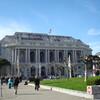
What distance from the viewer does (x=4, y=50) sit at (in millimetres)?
121500

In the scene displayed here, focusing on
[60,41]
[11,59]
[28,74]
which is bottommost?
[28,74]

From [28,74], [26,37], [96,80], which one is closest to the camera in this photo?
[96,80]

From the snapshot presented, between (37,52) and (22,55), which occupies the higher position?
(37,52)

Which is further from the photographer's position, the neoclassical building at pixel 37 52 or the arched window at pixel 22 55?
the arched window at pixel 22 55

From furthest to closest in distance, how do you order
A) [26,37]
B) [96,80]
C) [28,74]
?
[26,37], [28,74], [96,80]

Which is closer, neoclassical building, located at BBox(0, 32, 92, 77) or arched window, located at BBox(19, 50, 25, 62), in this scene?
neoclassical building, located at BBox(0, 32, 92, 77)

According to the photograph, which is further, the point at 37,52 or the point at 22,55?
the point at 22,55

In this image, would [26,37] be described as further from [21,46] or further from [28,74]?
[28,74]

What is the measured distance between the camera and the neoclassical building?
384ft

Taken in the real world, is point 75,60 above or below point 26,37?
below

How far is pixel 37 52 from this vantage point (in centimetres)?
12169

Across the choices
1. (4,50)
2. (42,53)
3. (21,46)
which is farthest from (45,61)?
(4,50)

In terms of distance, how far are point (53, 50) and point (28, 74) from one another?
2114cm

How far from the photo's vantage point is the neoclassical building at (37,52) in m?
117
